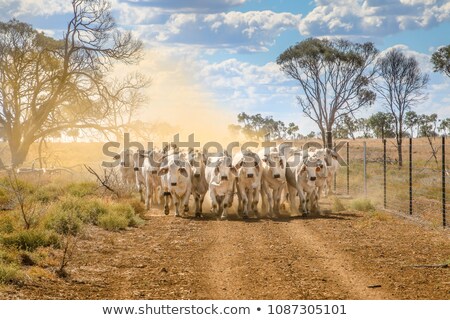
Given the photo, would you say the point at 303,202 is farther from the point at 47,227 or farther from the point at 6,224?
the point at 6,224

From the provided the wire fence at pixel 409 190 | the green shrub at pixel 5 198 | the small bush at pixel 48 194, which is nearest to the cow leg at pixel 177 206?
the small bush at pixel 48 194

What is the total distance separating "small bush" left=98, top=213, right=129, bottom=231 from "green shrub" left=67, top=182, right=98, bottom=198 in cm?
575

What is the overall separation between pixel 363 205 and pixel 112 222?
9.24 m

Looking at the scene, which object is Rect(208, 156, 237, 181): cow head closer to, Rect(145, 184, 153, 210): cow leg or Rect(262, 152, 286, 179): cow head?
Rect(262, 152, 286, 179): cow head

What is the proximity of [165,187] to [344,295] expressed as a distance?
1202 centimetres

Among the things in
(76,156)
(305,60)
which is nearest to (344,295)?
(305,60)

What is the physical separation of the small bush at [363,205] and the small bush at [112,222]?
864 centimetres

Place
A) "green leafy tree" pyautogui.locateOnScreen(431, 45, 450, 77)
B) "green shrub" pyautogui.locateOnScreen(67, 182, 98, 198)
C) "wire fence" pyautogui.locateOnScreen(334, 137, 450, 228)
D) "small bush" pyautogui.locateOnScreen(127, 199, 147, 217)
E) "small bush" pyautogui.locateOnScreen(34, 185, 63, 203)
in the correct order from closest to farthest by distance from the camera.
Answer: "wire fence" pyautogui.locateOnScreen(334, 137, 450, 228) → "small bush" pyautogui.locateOnScreen(127, 199, 147, 217) → "small bush" pyautogui.locateOnScreen(34, 185, 63, 203) → "green shrub" pyautogui.locateOnScreen(67, 182, 98, 198) → "green leafy tree" pyautogui.locateOnScreen(431, 45, 450, 77)

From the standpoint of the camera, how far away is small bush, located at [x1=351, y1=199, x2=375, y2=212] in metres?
22.0

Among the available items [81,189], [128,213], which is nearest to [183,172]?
[128,213]

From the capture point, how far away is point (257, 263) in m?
12.0

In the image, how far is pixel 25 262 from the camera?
38.3ft

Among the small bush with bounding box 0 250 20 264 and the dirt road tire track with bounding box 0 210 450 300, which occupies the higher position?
the small bush with bounding box 0 250 20 264

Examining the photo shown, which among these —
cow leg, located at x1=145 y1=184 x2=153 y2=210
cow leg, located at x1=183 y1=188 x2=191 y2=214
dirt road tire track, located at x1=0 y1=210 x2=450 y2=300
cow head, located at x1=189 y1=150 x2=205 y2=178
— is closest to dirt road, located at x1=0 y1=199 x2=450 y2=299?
dirt road tire track, located at x1=0 y1=210 x2=450 y2=300
